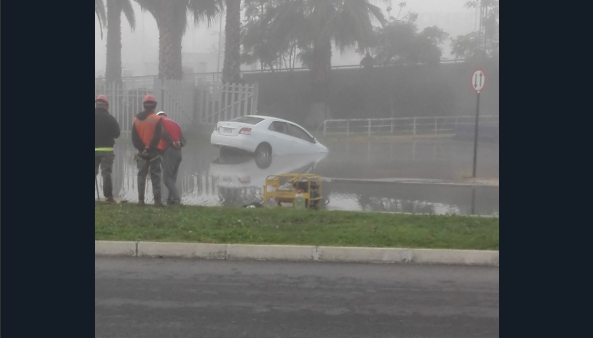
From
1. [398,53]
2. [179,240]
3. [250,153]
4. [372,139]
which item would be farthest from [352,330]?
[398,53]

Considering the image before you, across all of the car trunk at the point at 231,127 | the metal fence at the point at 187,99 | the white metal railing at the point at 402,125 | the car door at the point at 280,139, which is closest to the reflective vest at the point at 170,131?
the car trunk at the point at 231,127

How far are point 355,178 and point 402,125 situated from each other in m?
15.6

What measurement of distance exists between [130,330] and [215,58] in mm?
33323

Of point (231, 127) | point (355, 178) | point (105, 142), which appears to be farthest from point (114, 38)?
point (105, 142)

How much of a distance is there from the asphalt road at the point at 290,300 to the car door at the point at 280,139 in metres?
10.5

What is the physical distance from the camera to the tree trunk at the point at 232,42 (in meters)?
25.3

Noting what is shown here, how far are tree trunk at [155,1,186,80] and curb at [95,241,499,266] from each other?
18.3 metres

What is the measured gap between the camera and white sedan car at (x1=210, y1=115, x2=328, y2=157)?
1759 cm

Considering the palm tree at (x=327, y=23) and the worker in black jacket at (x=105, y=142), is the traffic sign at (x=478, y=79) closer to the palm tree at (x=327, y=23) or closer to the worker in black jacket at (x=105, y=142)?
the worker in black jacket at (x=105, y=142)

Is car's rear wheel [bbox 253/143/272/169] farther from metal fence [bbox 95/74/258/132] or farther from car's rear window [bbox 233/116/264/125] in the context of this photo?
metal fence [bbox 95/74/258/132]

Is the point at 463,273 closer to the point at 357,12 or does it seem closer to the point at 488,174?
the point at 488,174

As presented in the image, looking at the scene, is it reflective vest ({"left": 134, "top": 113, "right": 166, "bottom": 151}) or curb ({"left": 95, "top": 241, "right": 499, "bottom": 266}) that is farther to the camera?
reflective vest ({"left": 134, "top": 113, "right": 166, "bottom": 151})

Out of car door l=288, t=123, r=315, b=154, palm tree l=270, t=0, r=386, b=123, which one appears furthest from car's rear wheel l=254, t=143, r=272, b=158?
palm tree l=270, t=0, r=386, b=123
